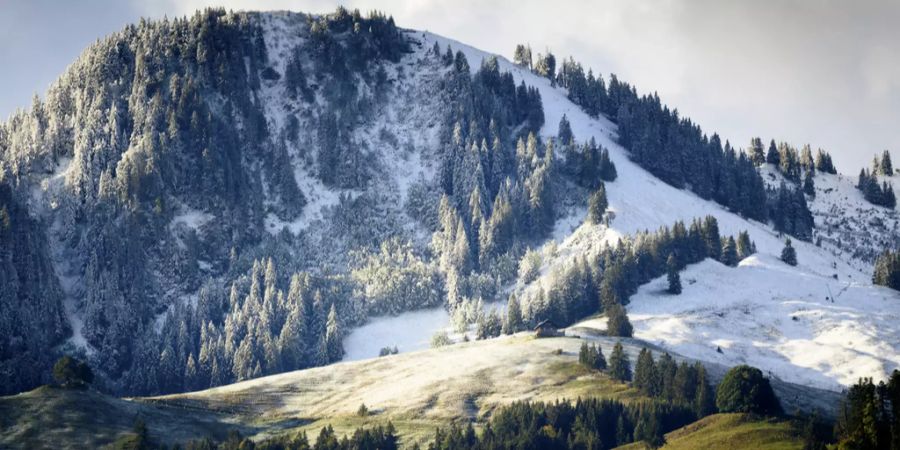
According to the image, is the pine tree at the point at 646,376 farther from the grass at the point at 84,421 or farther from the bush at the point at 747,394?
the grass at the point at 84,421

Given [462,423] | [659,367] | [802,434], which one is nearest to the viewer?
[802,434]

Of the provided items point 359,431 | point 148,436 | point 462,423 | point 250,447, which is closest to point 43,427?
point 148,436

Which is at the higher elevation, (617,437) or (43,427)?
(43,427)

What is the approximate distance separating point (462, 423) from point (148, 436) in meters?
46.3

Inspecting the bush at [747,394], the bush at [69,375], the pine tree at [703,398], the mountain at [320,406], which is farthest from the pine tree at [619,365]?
the bush at [69,375]

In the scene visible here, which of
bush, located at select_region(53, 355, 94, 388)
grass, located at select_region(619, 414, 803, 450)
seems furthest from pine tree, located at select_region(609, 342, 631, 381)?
bush, located at select_region(53, 355, 94, 388)

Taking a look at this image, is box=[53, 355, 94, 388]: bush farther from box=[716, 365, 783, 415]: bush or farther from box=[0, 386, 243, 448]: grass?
box=[716, 365, 783, 415]: bush

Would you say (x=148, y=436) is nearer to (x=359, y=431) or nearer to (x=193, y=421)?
(x=193, y=421)

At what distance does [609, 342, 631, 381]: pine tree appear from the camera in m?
190

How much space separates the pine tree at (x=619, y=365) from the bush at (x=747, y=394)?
18625 mm

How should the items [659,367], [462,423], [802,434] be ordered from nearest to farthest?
[802,434], [462,423], [659,367]

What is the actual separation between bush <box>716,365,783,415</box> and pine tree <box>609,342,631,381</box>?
18625 millimetres

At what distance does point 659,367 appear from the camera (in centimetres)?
18662

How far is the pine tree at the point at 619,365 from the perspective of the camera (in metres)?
190
